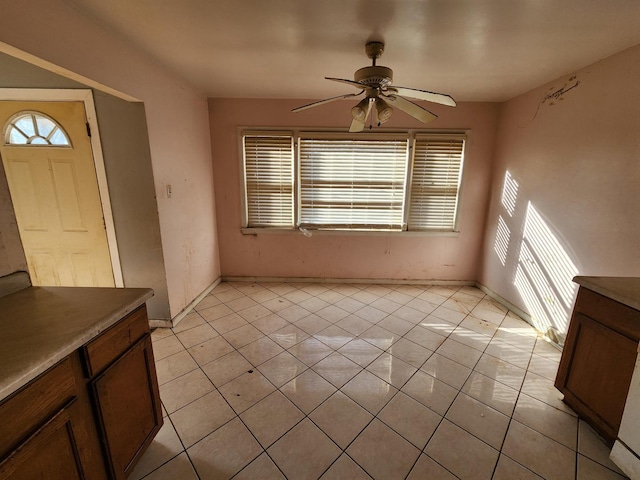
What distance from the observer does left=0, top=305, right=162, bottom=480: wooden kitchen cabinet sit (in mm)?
777

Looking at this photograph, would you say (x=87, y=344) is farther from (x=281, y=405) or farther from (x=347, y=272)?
(x=347, y=272)

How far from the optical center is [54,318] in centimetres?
107

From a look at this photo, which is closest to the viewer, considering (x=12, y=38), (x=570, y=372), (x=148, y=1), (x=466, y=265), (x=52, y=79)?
(x=12, y=38)

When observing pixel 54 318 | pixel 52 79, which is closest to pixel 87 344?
pixel 54 318

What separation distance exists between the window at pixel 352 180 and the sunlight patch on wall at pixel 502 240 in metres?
0.52

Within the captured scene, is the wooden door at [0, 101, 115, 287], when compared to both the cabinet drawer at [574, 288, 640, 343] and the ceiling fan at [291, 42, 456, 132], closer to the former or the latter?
the ceiling fan at [291, 42, 456, 132]

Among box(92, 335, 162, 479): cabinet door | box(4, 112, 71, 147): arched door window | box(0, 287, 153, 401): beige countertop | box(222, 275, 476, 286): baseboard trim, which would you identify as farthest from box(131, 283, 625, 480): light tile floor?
box(4, 112, 71, 147): arched door window

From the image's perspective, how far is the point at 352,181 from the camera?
3443 mm

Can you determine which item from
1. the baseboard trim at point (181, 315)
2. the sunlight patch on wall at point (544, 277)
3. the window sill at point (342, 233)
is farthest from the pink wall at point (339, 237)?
the sunlight patch on wall at point (544, 277)

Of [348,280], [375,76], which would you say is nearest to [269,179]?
[348,280]

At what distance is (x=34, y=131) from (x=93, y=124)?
529mm

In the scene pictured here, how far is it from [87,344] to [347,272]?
3037 millimetres

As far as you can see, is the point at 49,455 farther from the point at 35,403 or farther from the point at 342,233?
the point at 342,233

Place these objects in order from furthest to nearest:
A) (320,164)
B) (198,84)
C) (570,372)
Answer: (320,164)
(198,84)
(570,372)
